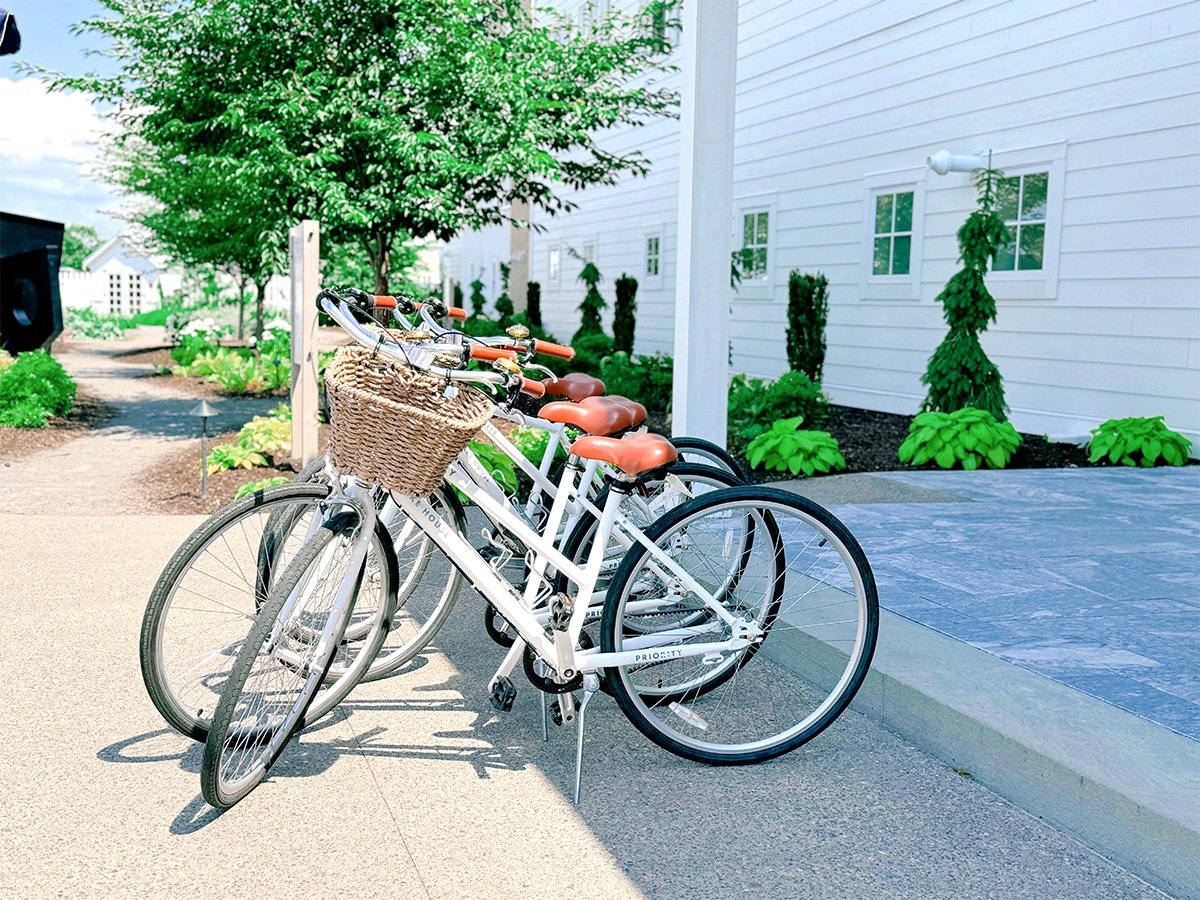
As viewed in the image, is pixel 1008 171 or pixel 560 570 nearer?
pixel 560 570

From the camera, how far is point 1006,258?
10344 millimetres

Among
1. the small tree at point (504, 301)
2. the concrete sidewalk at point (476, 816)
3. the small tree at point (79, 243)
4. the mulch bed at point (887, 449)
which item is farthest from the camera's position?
the small tree at point (79, 243)

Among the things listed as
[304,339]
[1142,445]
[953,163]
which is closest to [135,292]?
[953,163]

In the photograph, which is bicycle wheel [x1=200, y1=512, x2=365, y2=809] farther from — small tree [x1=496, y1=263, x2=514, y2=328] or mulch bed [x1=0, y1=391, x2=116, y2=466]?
small tree [x1=496, y1=263, x2=514, y2=328]

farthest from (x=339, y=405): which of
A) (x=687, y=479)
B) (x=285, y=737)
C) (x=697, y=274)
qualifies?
(x=697, y=274)

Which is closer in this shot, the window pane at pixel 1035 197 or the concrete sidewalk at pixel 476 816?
the concrete sidewalk at pixel 476 816

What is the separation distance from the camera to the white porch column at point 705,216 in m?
5.79

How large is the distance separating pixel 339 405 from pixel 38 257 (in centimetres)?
1211

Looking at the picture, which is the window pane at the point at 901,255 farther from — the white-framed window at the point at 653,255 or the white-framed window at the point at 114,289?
the white-framed window at the point at 114,289

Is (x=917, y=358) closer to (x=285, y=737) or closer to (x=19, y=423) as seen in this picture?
(x=19, y=423)

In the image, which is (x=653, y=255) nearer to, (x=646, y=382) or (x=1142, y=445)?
(x=646, y=382)

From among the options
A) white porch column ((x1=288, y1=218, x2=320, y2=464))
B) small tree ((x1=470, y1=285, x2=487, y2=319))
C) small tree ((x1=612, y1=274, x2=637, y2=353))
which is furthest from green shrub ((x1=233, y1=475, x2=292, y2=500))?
small tree ((x1=470, y1=285, x2=487, y2=319))

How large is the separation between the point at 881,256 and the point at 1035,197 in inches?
86.4

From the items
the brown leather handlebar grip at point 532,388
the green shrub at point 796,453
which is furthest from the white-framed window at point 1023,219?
the brown leather handlebar grip at point 532,388
